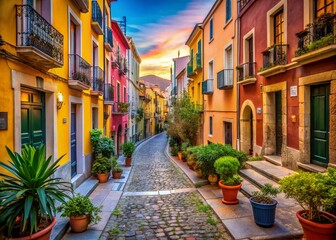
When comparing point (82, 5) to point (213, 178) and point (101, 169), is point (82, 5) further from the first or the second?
point (213, 178)

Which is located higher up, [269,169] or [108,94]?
[108,94]

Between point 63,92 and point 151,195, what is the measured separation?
442cm

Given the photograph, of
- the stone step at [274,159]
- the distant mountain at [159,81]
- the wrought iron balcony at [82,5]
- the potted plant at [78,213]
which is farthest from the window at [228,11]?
the distant mountain at [159,81]

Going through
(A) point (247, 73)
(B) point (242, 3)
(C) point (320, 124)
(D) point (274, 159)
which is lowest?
(D) point (274, 159)

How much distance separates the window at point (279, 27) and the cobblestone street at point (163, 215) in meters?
6.38

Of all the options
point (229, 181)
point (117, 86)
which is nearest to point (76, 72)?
point (229, 181)

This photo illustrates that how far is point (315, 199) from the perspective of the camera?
3867 mm

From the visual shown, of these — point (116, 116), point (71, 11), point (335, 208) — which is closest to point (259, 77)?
point (335, 208)

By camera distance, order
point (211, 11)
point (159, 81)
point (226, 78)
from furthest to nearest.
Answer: point (159, 81)
point (211, 11)
point (226, 78)

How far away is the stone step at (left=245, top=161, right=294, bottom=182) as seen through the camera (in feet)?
23.6

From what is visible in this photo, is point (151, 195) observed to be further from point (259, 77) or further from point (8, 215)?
point (259, 77)

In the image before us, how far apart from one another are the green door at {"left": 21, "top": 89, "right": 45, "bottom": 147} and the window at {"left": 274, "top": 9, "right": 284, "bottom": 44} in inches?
323

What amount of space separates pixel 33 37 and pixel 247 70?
343 inches

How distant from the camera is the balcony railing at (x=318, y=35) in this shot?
5.89m
